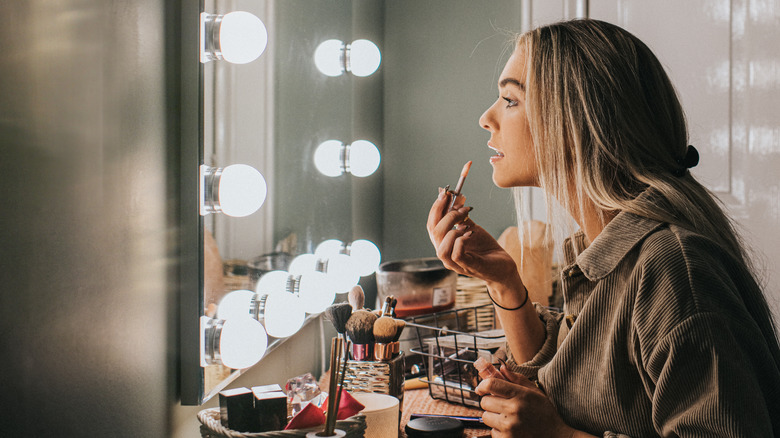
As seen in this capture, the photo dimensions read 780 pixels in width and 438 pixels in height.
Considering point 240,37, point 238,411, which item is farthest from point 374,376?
point 240,37

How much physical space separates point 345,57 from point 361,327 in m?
0.68

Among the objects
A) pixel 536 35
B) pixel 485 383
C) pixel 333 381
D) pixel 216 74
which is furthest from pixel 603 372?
pixel 216 74

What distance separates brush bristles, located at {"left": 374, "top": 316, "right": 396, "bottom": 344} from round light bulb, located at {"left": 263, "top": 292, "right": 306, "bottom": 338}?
121mm

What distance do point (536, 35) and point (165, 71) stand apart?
0.47 meters

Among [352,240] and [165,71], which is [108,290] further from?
[352,240]

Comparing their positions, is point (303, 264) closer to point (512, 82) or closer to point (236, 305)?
point (236, 305)

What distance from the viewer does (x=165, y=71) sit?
2.12ft

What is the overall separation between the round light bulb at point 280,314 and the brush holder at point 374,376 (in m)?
0.10

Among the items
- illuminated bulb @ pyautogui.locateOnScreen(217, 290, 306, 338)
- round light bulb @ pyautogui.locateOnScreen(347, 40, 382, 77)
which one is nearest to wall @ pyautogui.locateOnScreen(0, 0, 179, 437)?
illuminated bulb @ pyautogui.locateOnScreen(217, 290, 306, 338)

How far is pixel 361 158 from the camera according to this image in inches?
52.3

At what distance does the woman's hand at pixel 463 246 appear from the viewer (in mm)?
930

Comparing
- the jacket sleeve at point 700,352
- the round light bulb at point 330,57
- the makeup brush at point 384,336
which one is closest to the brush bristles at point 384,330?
the makeup brush at point 384,336

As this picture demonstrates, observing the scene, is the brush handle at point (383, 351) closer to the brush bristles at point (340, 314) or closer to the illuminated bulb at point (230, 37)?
the brush bristles at point (340, 314)

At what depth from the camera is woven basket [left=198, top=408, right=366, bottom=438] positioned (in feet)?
1.92
